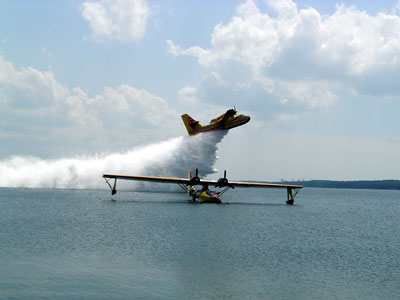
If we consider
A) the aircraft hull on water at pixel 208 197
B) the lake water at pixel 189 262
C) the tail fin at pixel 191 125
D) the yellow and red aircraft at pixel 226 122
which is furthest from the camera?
the tail fin at pixel 191 125

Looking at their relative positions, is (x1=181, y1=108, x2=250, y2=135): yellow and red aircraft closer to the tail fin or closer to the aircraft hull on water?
the tail fin

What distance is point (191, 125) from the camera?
324 ft

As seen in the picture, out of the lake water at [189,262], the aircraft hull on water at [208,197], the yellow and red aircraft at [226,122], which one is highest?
the yellow and red aircraft at [226,122]

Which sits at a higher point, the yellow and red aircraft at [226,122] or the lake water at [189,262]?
the yellow and red aircraft at [226,122]

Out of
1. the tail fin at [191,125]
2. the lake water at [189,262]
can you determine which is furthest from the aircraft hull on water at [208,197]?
the tail fin at [191,125]

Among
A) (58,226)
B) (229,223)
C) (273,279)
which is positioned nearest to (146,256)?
(273,279)

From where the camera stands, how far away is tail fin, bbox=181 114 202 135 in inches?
3800

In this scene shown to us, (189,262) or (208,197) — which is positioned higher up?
(208,197)

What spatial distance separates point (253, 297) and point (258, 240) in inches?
611

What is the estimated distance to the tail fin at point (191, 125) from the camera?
96.5m

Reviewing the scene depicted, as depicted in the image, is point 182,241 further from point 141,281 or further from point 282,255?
point 141,281

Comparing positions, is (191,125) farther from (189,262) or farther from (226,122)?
(189,262)

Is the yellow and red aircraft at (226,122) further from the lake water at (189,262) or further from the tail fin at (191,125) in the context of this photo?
the lake water at (189,262)

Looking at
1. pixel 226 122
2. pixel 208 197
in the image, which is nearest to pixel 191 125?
pixel 226 122
